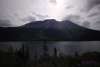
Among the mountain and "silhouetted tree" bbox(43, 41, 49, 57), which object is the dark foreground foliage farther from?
the mountain

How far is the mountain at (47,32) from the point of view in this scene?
73.7 inches

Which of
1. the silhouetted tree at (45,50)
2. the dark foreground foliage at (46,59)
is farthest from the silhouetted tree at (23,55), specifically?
the silhouetted tree at (45,50)

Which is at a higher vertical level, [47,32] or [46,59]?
[47,32]

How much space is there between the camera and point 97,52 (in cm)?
185

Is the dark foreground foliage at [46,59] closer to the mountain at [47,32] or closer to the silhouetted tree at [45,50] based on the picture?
the silhouetted tree at [45,50]

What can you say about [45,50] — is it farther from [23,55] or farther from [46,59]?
[23,55]

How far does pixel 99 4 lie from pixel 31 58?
761 mm

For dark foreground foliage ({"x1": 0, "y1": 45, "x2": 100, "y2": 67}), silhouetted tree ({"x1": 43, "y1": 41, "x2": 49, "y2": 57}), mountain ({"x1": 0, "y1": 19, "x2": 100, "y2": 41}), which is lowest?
dark foreground foliage ({"x1": 0, "y1": 45, "x2": 100, "y2": 67})

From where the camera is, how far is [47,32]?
1888mm

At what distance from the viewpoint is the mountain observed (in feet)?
6.14

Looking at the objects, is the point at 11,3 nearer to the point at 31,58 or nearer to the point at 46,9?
the point at 46,9

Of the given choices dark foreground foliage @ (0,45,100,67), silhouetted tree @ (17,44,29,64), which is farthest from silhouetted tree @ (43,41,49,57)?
silhouetted tree @ (17,44,29,64)

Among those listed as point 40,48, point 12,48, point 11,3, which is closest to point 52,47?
point 40,48

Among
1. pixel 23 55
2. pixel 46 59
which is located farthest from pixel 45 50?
pixel 23 55
